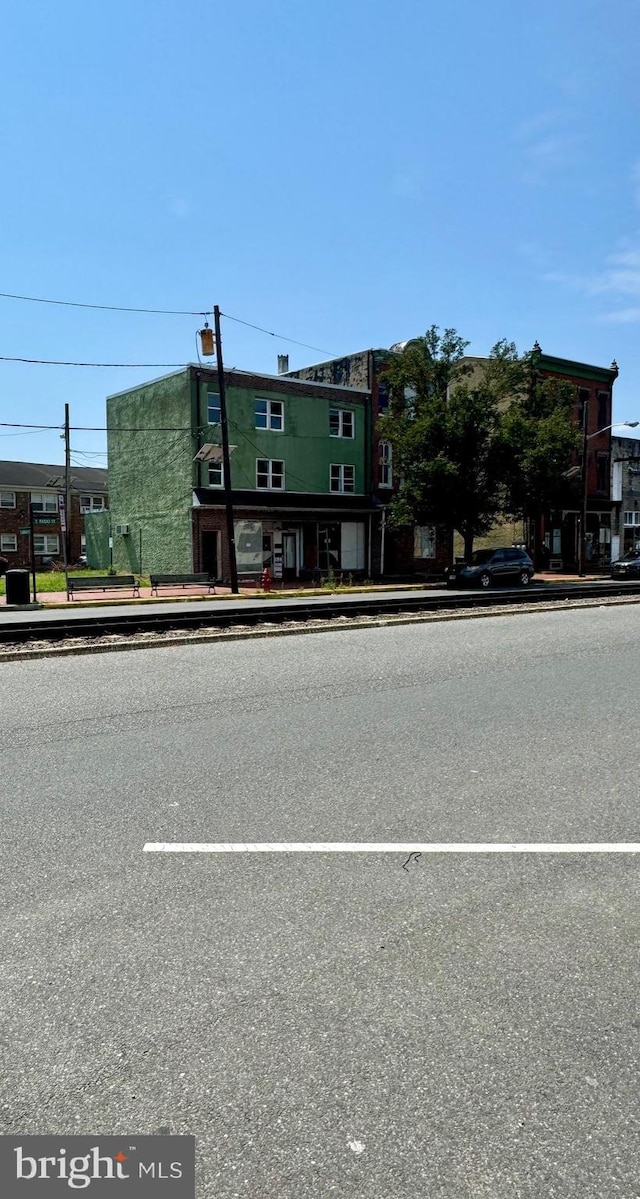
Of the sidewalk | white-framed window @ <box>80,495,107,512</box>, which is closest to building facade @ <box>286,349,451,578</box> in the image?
the sidewalk

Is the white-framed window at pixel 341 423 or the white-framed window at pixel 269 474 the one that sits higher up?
the white-framed window at pixel 341 423

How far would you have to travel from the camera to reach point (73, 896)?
3.66 meters

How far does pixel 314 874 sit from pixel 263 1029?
1260 millimetres

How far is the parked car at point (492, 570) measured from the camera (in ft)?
98.0

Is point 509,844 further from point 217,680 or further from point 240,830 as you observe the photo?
point 217,680

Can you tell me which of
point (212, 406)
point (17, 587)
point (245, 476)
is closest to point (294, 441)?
point (245, 476)

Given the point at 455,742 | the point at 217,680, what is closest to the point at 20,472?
the point at 217,680

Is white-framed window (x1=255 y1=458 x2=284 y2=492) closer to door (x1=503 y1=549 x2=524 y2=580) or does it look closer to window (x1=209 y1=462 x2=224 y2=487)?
window (x1=209 y1=462 x2=224 y2=487)

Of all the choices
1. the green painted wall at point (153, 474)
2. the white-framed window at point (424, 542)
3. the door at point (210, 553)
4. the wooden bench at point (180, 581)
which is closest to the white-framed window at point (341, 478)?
the white-framed window at point (424, 542)

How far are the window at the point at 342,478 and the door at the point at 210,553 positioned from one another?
295 inches

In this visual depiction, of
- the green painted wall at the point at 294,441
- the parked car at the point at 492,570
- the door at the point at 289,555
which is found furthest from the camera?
the door at the point at 289,555

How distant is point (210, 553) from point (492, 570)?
12.2 m

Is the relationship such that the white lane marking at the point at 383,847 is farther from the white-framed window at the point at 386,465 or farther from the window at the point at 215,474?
the white-framed window at the point at 386,465

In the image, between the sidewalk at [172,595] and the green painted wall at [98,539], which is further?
the green painted wall at [98,539]
